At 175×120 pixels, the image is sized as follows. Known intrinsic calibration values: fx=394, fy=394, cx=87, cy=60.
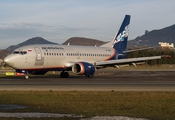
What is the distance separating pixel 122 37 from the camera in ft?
177

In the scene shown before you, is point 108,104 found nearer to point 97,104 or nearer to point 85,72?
point 97,104

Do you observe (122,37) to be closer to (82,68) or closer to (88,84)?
(82,68)

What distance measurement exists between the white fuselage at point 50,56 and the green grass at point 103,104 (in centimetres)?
1811

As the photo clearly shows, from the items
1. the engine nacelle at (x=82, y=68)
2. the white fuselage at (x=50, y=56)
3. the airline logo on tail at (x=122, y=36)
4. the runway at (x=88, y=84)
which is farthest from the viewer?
the airline logo on tail at (x=122, y=36)

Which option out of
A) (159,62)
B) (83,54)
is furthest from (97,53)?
(159,62)

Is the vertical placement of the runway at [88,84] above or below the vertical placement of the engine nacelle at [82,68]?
below

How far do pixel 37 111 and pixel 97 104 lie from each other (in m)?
3.39

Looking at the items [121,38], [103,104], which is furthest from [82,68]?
[103,104]

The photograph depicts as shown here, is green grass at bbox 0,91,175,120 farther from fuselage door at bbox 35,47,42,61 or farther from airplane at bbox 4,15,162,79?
fuselage door at bbox 35,47,42,61

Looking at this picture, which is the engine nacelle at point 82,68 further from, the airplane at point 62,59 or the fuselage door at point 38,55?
the fuselage door at point 38,55

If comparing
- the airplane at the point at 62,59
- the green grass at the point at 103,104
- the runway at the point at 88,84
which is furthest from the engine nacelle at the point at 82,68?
the green grass at the point at 103,104

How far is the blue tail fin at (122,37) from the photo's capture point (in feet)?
175

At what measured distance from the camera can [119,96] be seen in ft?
70.2

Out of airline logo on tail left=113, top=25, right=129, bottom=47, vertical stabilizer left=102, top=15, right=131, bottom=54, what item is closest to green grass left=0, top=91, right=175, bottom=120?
vertical stabilizer left=102, top=15, right=131, bottom=54
